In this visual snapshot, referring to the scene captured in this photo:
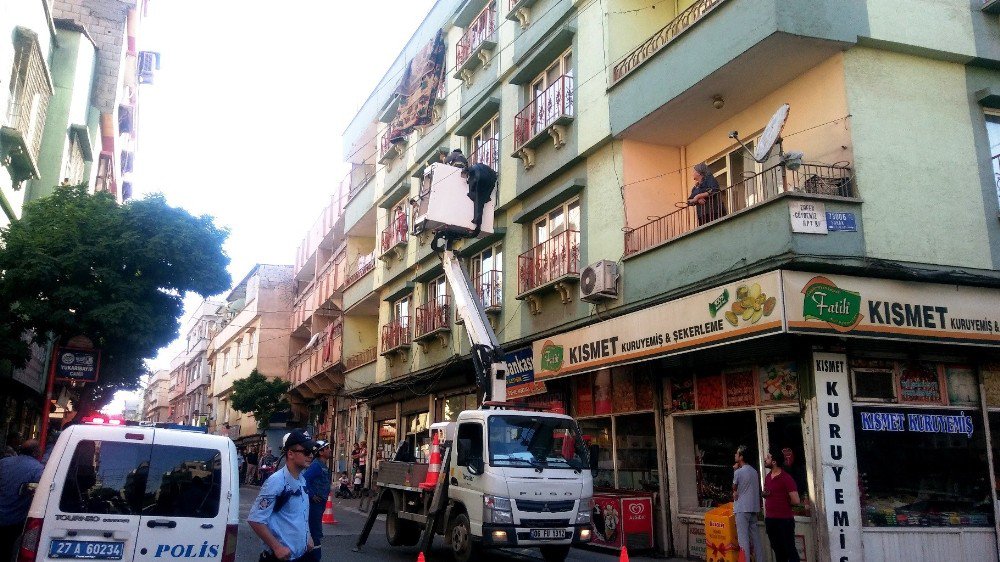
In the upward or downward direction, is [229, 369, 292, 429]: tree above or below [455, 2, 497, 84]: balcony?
below

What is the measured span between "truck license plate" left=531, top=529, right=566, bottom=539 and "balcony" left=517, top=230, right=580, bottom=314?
6.42 meters

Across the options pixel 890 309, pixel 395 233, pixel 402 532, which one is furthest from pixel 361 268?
pixel 890 309

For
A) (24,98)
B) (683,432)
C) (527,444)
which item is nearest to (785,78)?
(683,432)

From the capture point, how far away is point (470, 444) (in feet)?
37.7

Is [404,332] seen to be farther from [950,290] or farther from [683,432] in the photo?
[950,290]

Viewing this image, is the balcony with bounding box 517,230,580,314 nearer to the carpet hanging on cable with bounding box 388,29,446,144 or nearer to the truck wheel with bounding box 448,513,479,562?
the truck wheel with bounding box 448,513,479,562

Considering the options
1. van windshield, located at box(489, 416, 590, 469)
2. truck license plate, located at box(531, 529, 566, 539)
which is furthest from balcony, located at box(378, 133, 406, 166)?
truck license plate, located at box(531, 529, 566, 539)

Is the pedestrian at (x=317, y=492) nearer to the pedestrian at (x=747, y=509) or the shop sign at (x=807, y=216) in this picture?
the pedestrian at (x=747, y=509)

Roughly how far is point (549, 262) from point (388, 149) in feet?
44.7

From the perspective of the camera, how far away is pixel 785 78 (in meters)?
12.7

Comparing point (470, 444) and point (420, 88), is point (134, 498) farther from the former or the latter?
point (420, 88)

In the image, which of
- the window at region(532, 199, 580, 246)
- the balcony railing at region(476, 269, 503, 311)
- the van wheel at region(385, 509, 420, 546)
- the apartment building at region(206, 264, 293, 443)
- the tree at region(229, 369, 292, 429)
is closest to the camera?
the van wheel at region(385, 509, 420, 546)

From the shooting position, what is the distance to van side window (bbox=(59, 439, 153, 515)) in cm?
650

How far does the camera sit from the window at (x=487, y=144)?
2084 centimetres
